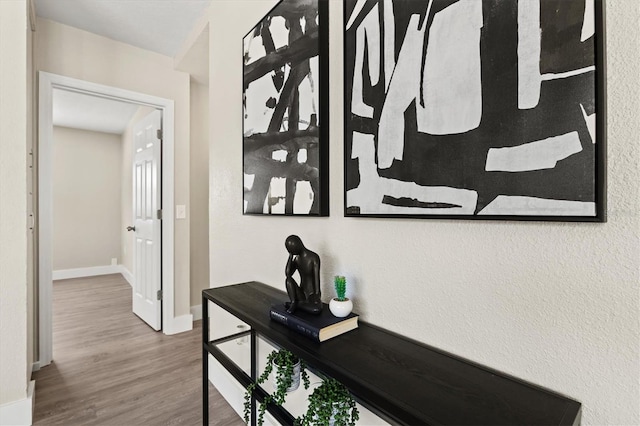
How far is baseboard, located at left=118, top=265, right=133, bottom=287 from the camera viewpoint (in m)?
4.77

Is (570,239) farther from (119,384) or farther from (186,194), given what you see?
(186,194)

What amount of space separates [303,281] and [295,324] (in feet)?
0.49

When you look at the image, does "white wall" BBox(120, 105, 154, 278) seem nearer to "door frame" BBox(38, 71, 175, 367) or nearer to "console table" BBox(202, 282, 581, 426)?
"door frame" BBox(38, 71, 175, 367)

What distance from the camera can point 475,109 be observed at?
752mm

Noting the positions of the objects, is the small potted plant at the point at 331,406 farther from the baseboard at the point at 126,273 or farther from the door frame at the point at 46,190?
the baseboard at the point at 126,273

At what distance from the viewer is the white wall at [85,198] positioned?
5.04 m

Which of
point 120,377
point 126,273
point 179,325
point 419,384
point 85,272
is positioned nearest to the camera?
point 419,384

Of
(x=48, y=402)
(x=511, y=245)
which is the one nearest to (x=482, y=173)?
(x=511, y=245)

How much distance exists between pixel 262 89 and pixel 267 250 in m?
0.81

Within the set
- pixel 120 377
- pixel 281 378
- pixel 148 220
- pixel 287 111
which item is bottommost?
pixel 120 377

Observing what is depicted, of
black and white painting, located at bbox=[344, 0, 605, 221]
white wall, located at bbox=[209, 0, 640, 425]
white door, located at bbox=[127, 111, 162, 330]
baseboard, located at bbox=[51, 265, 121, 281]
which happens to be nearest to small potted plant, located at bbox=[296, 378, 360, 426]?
white wall, located at bbox=[209, 0, 640, 425]
